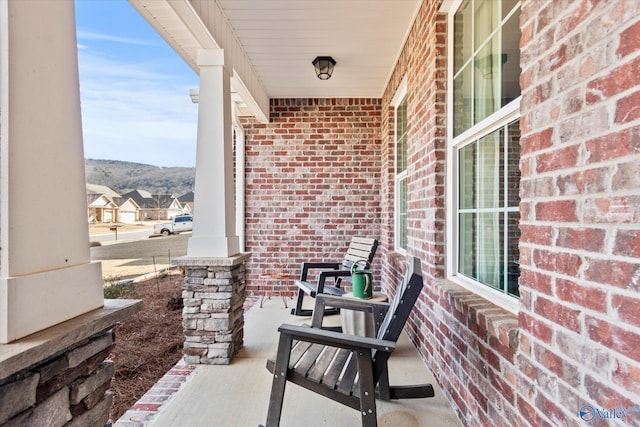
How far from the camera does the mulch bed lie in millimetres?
2542

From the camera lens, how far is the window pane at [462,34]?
225cm

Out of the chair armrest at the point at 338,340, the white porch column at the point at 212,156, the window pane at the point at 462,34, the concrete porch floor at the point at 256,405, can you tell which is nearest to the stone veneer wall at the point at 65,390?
the chair armrest at the point at 338,340

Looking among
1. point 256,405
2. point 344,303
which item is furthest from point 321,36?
point 256,405

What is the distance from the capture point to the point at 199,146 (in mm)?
2951

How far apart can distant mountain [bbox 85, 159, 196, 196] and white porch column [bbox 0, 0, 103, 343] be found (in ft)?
8.37

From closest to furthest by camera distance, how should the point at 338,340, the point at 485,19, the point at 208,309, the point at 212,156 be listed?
the point at 338,340 < the point at 485,19 < the point at 208,309 < the point at 212,156

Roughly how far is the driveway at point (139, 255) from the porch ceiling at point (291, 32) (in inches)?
99.5

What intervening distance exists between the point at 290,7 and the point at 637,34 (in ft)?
8.38

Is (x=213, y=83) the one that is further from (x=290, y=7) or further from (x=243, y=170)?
(x=243, y=170)

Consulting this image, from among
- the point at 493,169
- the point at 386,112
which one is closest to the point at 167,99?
the point at 386,112

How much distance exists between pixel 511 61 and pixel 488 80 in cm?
22

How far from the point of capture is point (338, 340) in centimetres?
165

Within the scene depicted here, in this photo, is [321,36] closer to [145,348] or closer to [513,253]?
[513,253]

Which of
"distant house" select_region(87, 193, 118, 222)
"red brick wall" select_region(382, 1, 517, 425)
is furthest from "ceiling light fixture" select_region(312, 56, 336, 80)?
"distant house" select_region(87, 193, 118, 222)
